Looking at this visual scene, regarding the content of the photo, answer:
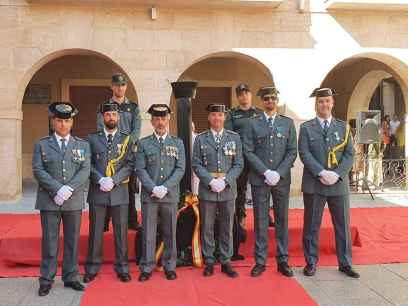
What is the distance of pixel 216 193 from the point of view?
4.84 metres

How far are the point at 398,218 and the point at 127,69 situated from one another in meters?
5.51

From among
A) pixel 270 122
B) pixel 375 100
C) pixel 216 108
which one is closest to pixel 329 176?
pixel 270 122

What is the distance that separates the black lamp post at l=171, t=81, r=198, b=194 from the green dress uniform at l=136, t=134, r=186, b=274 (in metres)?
0.67

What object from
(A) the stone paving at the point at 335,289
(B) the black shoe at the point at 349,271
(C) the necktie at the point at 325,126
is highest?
(C) the necktie at the point at 325,126

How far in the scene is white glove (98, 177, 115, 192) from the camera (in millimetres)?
4621

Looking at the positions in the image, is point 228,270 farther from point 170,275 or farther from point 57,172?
point 57,172

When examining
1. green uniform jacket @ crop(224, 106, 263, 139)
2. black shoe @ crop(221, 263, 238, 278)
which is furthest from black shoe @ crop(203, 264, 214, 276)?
green uniform jacket @ crop(224, 106, 263, 139)

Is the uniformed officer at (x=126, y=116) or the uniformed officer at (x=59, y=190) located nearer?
the uniformed officer at (x=59, y=190)

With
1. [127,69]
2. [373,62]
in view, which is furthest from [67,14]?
[373,62]

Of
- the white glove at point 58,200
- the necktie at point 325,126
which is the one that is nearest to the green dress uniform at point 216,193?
the necktie at point 325,126

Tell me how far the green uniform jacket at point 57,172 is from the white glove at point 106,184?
160mm

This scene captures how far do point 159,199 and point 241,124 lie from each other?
1388 mm

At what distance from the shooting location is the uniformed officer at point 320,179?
16.1ft

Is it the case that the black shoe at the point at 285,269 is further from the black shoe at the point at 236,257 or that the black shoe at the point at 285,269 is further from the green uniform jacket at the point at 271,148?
the green uniform jacket at the point at 271,148
